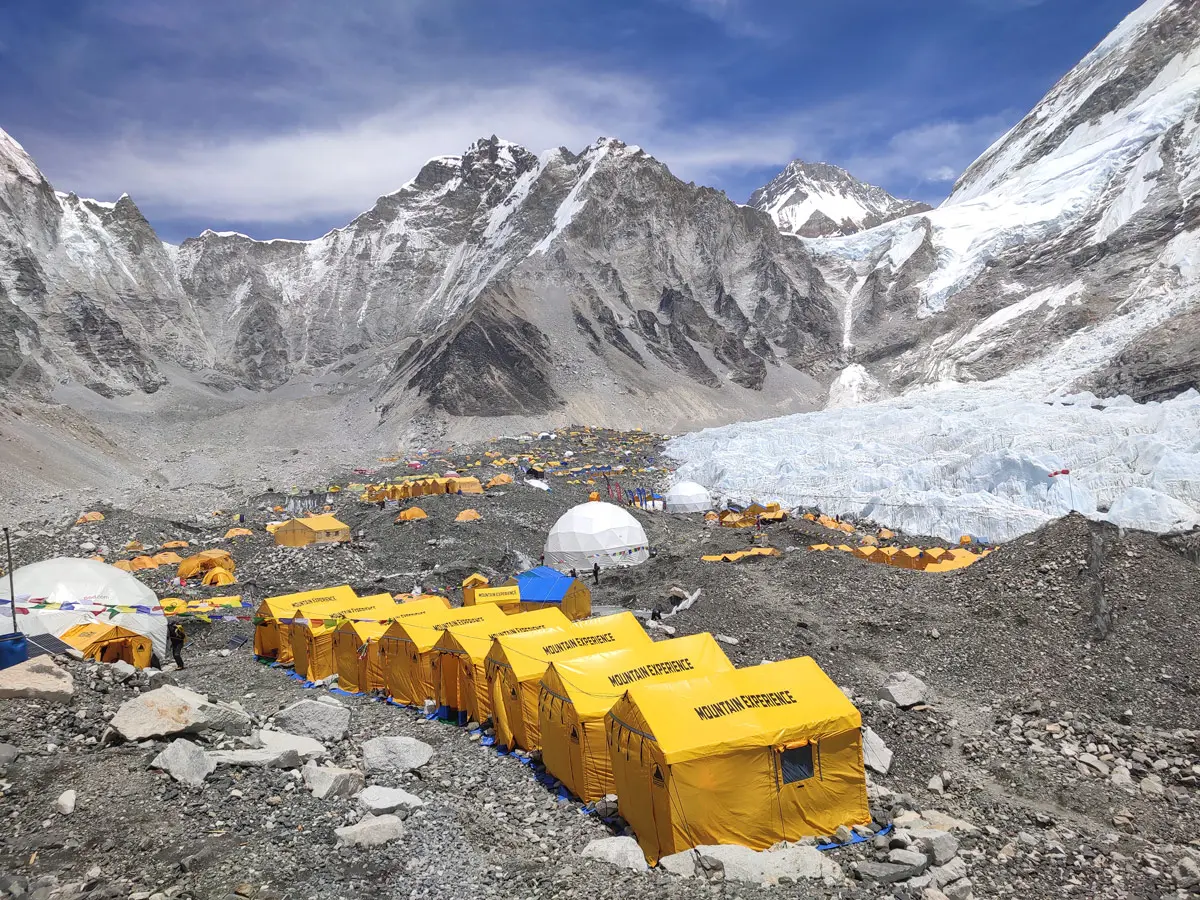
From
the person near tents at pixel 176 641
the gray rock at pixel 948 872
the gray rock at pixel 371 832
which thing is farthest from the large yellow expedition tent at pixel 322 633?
the gray rock at pixel 948 872

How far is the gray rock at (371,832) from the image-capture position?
793 centimetres

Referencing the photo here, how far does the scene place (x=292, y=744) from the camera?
10.2 meters

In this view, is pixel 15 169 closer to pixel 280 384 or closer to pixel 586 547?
pixel 280 384

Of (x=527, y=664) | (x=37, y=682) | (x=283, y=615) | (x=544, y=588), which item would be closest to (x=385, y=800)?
(x=527, y=664)

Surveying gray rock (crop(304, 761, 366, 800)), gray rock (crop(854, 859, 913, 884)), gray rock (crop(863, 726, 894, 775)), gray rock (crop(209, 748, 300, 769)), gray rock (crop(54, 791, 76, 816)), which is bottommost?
gray rock (crop(863, 726, 894, 775))

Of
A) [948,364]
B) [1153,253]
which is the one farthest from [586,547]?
[1153,253]

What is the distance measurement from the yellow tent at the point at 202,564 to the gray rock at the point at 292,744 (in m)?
19.8

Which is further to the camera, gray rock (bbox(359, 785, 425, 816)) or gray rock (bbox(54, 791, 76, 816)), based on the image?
gray rock (bbox(359, 785, 425, 816))

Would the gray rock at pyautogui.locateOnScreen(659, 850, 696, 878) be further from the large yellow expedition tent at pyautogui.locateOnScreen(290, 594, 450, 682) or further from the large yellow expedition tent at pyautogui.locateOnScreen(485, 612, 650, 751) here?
the large yellow expedition tent at pyautogui.locateOnScreen(290, 594, 450, 682)

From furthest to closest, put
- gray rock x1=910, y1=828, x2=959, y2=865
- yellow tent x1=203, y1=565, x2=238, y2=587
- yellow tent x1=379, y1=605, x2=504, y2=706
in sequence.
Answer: yellow tent x1=203, y1=565, x2=238, y2=587, yellow tent x1=379, y1=605, x2=504, y2=706, gray rock x1=910, y1=828, x2=959, y2=865

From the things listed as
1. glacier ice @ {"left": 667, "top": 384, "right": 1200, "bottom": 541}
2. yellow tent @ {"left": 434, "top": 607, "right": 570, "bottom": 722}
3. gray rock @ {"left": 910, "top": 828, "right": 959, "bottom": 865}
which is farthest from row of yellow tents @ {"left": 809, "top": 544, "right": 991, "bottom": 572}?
gray rock @ {"left": 910, "top": 828, "right": 959, "bottom": 865}

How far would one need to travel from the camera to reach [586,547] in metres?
28.5

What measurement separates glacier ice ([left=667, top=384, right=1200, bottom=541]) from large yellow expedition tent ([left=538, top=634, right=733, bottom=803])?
1858cm

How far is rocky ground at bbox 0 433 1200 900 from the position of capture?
7465 mm
